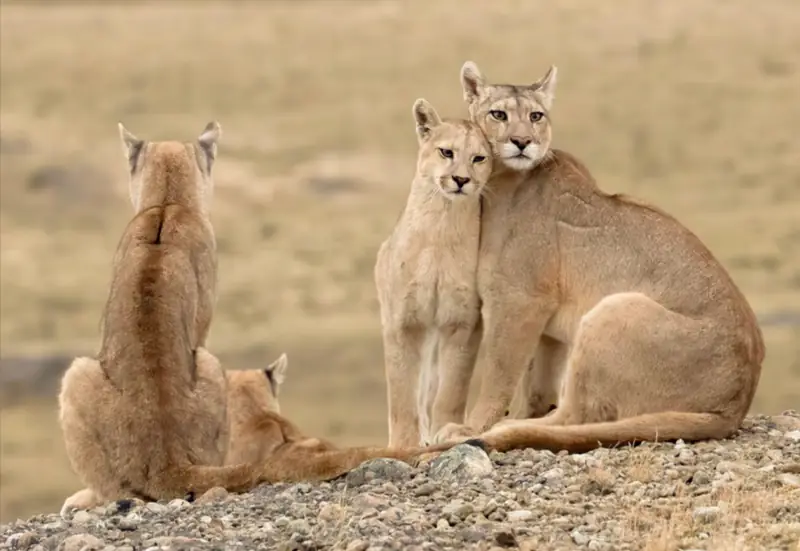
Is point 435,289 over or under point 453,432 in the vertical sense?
over

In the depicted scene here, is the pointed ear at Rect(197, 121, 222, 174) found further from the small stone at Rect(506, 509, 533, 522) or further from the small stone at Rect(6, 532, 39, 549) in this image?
the small stone at Rect(506, 509, 533, 522)

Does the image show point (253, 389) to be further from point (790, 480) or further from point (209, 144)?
point (790, 480)

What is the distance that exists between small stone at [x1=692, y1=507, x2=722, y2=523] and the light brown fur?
7.38 feet

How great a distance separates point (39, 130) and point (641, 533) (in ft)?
167

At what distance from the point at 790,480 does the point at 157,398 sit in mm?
4315

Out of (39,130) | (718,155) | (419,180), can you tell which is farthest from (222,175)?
(419,180)

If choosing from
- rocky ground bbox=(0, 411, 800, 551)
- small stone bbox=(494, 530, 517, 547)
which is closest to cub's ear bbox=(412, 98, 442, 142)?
rocky ground bbox=(0, 411, 800, 551)

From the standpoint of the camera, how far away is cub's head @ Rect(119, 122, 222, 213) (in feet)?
48.5

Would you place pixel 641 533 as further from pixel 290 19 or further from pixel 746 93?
pixel 290 19

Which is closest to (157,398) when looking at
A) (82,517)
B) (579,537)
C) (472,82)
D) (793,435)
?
(82,517)

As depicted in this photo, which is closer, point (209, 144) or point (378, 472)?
point (378, 472)

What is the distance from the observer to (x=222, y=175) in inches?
2223

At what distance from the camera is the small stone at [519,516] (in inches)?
445

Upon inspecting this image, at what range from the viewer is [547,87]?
15969mm
